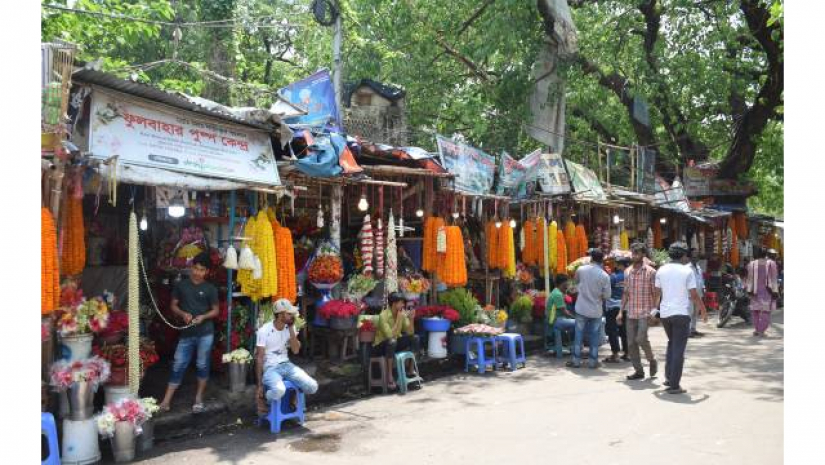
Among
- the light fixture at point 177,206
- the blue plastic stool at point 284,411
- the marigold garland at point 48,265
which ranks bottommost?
the blue plastic stool at point 284,411

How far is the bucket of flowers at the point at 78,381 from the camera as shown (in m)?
5.77

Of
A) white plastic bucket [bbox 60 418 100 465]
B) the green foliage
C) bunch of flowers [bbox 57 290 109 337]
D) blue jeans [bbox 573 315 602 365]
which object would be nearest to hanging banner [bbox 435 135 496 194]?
the green foliage

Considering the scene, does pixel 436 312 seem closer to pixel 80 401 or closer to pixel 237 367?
pixel 237 367

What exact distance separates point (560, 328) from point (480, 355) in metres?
2.14

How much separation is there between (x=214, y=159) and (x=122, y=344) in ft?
7.88

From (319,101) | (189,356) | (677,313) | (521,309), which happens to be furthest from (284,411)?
(521,309)

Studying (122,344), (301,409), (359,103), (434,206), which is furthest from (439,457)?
(359,103)

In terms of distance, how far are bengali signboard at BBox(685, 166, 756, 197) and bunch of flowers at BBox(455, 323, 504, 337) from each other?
15412mm

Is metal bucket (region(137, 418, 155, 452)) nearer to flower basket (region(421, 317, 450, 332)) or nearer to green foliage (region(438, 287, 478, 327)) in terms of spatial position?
flower basket (region(421, 317, 450, 332))

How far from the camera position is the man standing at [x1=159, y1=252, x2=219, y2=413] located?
276 inches

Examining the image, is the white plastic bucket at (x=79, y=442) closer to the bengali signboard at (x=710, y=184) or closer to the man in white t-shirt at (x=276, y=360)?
the man in white t-shirt at (x=276, y=360)

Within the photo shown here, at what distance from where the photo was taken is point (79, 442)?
225 inches

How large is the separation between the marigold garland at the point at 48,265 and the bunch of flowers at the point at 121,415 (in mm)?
1132

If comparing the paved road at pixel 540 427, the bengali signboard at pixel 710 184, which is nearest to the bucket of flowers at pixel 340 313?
the paved road at pixel 540 427
